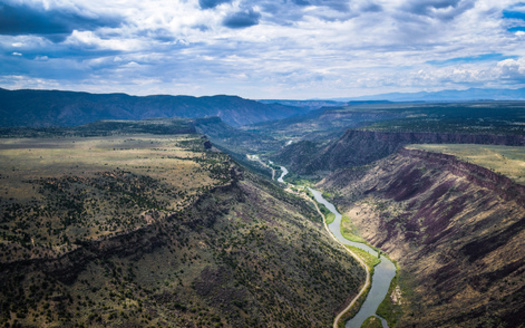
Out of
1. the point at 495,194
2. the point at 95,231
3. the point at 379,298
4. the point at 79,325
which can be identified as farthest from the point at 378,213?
the point at 79,325

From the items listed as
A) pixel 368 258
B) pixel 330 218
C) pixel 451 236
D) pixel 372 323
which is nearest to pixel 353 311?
pixel 372 323

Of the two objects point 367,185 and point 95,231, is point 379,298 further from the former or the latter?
point 367,185

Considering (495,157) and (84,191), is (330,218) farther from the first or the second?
(84,191)

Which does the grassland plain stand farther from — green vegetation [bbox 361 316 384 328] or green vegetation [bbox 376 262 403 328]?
green vegetation [bbox 376 262 403 328]

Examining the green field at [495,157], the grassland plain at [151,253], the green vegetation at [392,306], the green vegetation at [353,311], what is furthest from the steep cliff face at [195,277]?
the green field at [495,157]

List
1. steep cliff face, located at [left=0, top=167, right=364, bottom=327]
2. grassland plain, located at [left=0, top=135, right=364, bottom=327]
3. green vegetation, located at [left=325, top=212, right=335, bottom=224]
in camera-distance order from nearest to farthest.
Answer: steep cliff face, located at [left=0, top=167, right=364, bottom=327], grassland plain, located at [left=0, top=135, right=364, bottom=327], green vegetation, located at [left=325, top=212, right=335, bottom=224]

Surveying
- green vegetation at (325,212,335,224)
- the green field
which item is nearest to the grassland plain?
green vegetation at (325,212,335,224)
